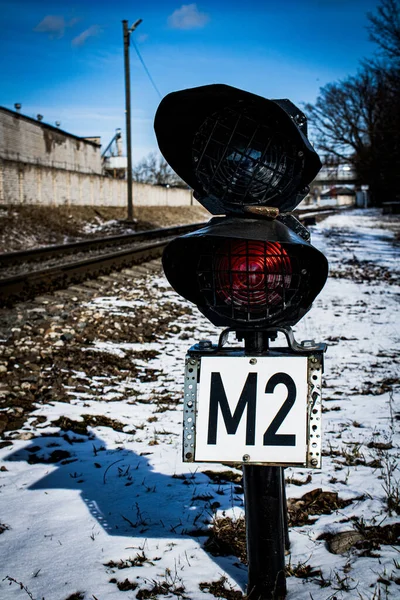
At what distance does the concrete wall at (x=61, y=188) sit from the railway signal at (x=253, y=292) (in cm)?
2619

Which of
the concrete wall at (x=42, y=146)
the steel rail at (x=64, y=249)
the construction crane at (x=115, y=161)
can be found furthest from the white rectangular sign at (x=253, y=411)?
the construction crane at (x=115, y=161)

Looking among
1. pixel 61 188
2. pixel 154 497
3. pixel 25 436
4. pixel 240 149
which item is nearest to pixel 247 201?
pixel 240 149

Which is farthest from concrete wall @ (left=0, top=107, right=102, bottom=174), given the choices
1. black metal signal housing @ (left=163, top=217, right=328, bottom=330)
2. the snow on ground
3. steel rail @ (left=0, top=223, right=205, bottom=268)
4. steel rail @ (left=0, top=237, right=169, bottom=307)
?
black metal signal housing @ (left=163, top=217, right=328, bottom=330)

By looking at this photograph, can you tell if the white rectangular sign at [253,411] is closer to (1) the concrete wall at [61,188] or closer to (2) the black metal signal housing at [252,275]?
(2) the black metal signal housing at [252,275]

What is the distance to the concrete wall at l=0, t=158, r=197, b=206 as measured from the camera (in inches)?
1078

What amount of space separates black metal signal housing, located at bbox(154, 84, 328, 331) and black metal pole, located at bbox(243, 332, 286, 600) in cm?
15

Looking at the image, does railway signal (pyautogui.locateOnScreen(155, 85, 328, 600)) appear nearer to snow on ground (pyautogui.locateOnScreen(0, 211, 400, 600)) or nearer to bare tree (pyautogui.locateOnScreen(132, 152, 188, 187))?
snow on ground (pyautogui.locateOnScreen(0, 211, 400, 600))

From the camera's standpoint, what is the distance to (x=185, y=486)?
3.26 m

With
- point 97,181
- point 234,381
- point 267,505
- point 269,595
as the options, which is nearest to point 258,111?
point 234,381

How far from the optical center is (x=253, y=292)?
6.70 feet

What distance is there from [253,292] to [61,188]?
106ft

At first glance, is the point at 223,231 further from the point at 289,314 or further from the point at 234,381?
the point at 234,381

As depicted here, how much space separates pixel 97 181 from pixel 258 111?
36.8 meters

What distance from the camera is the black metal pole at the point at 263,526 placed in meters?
2.09
